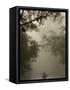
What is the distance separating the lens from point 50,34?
13.5 ft

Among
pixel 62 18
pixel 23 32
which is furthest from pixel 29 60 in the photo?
pixel 62 18

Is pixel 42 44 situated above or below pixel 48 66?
above

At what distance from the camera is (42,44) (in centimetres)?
408

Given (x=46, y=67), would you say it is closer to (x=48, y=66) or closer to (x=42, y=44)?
(x=48, y=66)

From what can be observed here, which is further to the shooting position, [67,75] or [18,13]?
[67,75]

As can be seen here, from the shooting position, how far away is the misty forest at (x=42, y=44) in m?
3.99

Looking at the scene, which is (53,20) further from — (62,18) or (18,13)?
(18,13)

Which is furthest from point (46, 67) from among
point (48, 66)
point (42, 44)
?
point (42, 44)

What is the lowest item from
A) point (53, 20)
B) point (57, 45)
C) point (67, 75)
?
point (67, 75)

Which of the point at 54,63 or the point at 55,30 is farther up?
the point at 55,30

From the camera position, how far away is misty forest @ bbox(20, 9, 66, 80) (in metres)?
3.99

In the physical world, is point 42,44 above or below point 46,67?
above

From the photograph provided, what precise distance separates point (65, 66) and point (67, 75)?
10 cm

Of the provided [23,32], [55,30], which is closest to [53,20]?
[55,30]
